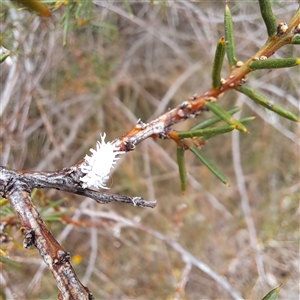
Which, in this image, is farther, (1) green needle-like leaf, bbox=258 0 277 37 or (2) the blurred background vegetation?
(2) the blurred background vegetation

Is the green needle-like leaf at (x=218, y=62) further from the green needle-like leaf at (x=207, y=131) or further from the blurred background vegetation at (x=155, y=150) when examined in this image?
the blurred background vegetation at (x=155, y=150)

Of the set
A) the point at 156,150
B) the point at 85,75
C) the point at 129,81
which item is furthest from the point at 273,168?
the point at 85,75

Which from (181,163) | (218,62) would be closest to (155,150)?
(181,163)

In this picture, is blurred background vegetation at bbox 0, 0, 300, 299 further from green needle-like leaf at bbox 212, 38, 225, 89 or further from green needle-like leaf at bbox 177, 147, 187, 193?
green needle-like leaf at bbox 212, 38, 225, 89

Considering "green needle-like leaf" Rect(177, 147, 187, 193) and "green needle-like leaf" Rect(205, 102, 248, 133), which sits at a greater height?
"green needle-like leaf" Rect(205, 102, 248, 133)

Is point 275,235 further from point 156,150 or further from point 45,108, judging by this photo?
point 45,108

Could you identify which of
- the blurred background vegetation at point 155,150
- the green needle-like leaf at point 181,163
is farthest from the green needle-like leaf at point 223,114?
the blurred background vegetation at point 155,150

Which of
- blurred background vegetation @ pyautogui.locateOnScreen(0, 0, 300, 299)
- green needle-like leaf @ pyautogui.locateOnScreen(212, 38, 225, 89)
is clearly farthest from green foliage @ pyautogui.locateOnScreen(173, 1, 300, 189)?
blurred background vegetation @ pyautogui.locateOnScreen(0, 0, 300, 299)
